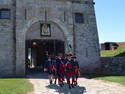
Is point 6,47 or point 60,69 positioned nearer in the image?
point 60,69

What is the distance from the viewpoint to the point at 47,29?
1609cm

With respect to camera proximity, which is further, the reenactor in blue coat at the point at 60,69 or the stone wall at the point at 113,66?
the stone wall at the point at 113,66

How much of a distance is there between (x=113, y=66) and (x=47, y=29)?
6.66 m

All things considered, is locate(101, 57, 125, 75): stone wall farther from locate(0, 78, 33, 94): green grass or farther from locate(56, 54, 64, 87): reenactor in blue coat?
locate(0, 78, 33, 94): green grass

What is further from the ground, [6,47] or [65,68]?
[6,47]

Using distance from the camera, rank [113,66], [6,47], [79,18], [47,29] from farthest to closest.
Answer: [79,18] < [113,66] < [47,29] < [6,47]

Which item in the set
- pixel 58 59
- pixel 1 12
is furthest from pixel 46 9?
pixel 58 59

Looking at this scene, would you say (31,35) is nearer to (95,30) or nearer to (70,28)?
(70,28)

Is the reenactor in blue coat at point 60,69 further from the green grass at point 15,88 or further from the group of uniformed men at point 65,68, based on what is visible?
the green grass at point 15,88

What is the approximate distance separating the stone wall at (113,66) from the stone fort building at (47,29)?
2.09ft

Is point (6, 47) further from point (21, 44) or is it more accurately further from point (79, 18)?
point (79, 18)

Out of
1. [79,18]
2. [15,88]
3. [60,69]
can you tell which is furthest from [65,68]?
[79,18]

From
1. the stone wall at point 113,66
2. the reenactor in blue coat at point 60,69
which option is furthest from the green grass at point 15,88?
the stone wall at point 113,66

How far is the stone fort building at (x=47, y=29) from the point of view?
15.1 meters
